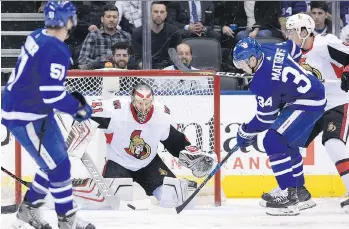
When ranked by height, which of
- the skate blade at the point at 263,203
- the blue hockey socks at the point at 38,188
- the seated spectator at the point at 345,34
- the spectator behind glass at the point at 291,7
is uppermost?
the spectator behind glass at the point at 291,7

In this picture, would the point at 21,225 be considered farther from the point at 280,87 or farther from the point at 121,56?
the point at 121,56

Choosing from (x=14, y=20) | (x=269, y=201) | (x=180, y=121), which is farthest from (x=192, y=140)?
(x=14, y=20)

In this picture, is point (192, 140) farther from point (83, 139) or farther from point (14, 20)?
point (14, 20)

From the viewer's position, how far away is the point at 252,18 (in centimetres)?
755

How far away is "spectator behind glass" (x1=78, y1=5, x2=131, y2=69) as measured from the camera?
7.16 m

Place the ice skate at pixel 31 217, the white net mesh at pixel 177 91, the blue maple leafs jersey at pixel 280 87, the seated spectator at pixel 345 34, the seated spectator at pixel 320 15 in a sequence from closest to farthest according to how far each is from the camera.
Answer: the ice skate at pixel 31 217, the blue maple leafs jersey at pixel 280 87, the white net mesh at pixel 177 91, the seated spectator at pixel 345 34, the seated spectator at pixel 320 15

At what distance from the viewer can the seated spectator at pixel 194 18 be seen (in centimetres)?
745

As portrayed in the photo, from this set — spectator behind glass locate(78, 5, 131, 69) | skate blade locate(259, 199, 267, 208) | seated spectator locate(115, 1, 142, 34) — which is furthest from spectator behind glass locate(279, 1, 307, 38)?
skate blade locate(259, 199, 267, 208)

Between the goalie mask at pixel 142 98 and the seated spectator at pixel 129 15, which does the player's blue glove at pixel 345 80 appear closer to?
the goalie mask at pixel 142 98

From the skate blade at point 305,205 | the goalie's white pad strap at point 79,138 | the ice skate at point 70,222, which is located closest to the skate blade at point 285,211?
the skate blade at point 305,205

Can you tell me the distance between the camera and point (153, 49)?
722 centimetres

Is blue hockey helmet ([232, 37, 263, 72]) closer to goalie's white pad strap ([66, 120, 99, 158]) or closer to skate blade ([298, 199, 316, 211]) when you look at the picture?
skate blade ([298, 199, 316, 211])

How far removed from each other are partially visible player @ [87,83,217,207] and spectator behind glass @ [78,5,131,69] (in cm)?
78

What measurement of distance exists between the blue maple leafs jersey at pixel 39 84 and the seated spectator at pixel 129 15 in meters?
2.51
